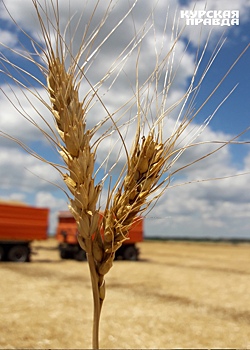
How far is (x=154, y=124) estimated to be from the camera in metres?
1.69

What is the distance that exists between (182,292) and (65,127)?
9674 mm

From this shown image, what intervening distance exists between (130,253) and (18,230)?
5733 millimetres

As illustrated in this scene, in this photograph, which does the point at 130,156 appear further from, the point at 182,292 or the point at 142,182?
the point at 182,292

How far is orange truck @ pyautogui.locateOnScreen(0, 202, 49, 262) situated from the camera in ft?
63.5

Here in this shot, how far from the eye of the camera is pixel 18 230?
19.6 metres

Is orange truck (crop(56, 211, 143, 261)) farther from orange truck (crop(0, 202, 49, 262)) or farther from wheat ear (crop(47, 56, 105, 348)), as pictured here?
wheat ear (crop(47, 56, 105, 348))

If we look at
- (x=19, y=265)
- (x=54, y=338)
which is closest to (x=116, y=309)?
(x=54, y=338)

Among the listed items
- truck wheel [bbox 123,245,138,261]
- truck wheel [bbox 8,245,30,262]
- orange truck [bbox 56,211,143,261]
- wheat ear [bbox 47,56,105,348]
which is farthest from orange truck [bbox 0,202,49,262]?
wheat ear [bbox 47,56,105,348]

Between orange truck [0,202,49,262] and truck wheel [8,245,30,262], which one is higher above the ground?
orange truck [0,202,49,262]

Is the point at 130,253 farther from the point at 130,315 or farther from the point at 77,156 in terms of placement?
the point at 77,156

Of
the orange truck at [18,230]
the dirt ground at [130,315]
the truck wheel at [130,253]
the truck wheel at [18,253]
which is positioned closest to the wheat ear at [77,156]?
the dirt ground at [130,315]

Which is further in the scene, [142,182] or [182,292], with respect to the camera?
[182,292]

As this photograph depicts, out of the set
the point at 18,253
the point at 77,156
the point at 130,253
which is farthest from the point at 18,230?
the point at 77,156

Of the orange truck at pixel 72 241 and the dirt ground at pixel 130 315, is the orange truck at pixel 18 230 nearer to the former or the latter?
the orange truck at pixel 72 241
